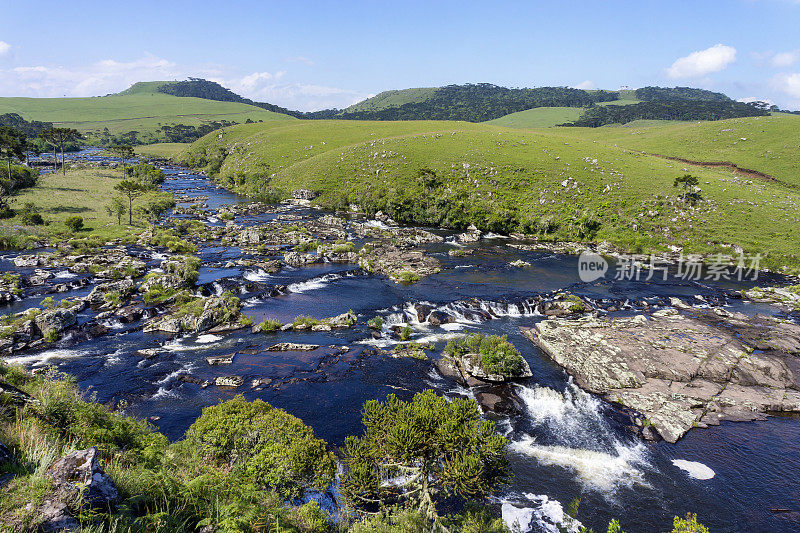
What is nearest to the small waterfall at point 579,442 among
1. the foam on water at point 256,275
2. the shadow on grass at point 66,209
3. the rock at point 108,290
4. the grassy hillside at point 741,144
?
the foam on water at point 256,275

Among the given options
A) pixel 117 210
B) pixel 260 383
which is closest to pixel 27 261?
pixel 117 210

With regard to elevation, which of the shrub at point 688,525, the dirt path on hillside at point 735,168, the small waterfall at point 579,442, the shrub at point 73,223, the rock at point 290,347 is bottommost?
the small waterfall at point 579,442

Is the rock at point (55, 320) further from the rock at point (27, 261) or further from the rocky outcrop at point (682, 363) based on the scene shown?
the rocky outcrop at point (682, 363)

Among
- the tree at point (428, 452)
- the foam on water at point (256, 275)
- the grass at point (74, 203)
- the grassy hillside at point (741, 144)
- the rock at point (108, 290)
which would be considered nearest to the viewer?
the tree at point (428, 452)

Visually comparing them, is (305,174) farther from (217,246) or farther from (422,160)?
(217,246)

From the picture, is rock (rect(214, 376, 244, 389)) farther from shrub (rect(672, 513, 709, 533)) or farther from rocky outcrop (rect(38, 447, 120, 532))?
shrub (rect(672, 513, 709, 533))

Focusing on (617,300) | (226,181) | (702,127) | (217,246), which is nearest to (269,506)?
(617,300)

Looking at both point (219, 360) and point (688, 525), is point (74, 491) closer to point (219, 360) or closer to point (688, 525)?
point (688, 525)
